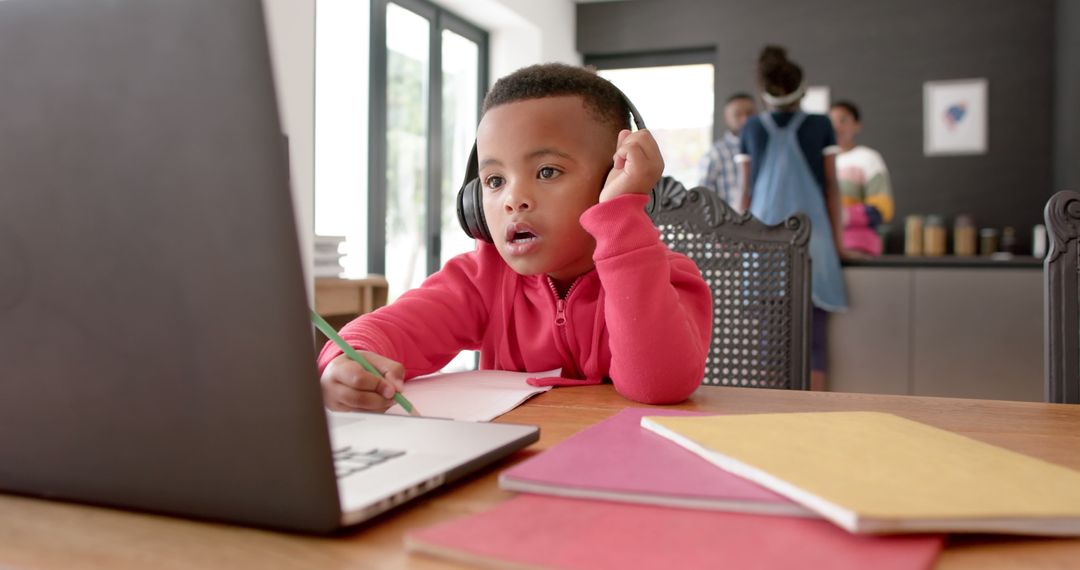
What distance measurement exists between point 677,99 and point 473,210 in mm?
5025

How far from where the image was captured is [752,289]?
1.28 meters

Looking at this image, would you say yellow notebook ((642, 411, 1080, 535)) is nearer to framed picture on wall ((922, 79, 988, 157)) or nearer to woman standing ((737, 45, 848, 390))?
woman standing ((737, 45, 848, 390))

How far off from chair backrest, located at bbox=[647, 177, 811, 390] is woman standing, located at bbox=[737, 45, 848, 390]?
1.42 m

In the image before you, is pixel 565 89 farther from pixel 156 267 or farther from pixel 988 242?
pixel 988 242

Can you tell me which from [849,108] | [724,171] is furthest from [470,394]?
[849,108]

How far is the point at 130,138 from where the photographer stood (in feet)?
1.13

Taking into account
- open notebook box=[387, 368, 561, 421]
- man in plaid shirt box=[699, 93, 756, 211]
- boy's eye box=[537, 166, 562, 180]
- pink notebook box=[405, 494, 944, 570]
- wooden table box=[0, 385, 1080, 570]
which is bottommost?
open notebook box=[387, 368, 561, 421]

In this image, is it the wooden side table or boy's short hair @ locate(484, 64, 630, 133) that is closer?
boy's short hair @ locate(484, 64, 630, 133)

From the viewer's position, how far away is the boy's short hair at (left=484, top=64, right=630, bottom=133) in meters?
1.02

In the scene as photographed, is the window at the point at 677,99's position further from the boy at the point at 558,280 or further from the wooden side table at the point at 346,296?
the boy at the point at 558,280

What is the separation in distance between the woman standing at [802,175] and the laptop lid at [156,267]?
8.25ft

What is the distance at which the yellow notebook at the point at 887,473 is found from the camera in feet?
1.18

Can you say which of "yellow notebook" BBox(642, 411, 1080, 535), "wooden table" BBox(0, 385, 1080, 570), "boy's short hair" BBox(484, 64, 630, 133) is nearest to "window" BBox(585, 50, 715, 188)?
"boy's short hair" BBox(484, 64, 630, 133)

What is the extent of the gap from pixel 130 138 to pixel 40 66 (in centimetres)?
6
